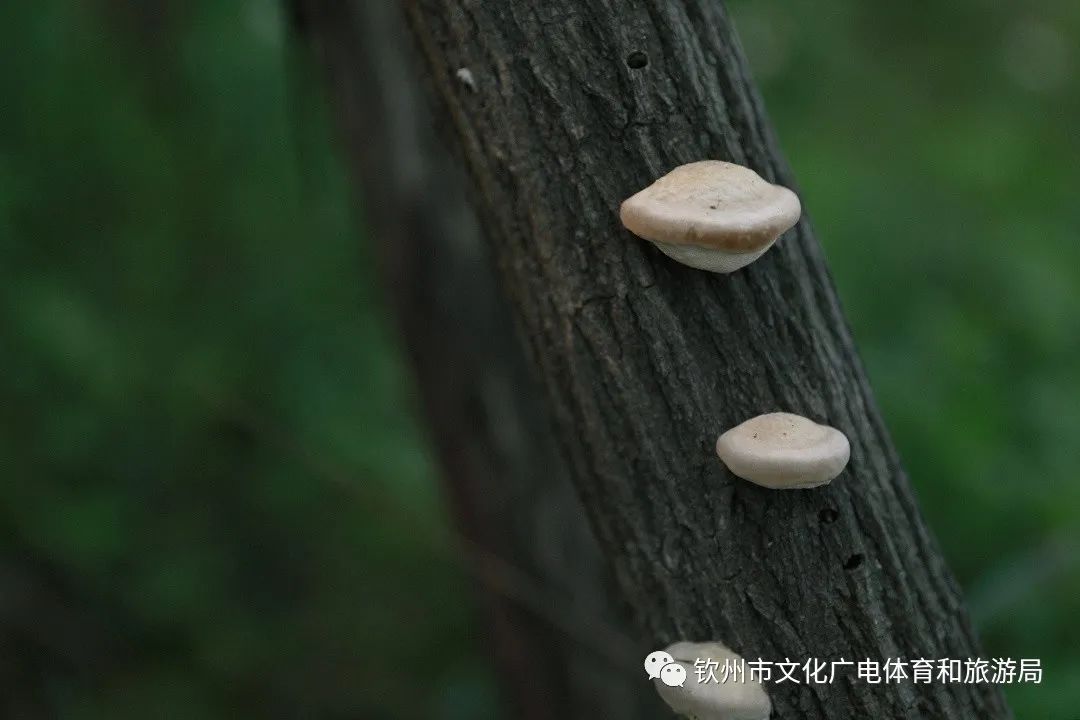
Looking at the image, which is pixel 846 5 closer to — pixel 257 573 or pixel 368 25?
pixel 368 25

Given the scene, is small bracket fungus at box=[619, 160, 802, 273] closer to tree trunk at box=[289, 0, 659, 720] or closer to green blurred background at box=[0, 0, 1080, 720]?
tree trunk at box=[289, 0, 659, 720]

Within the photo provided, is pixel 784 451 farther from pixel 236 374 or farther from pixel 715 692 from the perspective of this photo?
pixel 236 374

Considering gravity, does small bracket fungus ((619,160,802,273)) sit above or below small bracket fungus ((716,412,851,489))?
above

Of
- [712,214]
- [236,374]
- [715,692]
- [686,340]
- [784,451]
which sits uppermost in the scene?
[712,214]

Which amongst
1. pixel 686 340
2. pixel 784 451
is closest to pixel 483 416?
pixel 686 340

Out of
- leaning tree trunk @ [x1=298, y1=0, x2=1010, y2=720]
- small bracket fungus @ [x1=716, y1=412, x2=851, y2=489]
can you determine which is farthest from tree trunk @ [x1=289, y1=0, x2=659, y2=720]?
small bracket fungus @ [x1=716, y1=412, x2=851, y2=489]

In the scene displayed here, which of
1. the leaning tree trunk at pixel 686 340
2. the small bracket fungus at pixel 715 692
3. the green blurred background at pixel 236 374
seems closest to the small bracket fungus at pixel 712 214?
the leaning tree trunk at pixel 686 340

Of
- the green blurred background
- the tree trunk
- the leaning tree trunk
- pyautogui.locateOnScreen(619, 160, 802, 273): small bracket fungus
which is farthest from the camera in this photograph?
the green blurred background
